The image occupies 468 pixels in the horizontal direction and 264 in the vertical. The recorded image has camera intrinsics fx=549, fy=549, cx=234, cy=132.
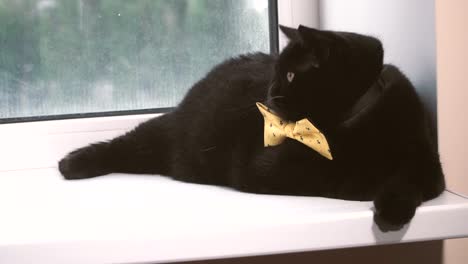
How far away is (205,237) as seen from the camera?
68 centimetres

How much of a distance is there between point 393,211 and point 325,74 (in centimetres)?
23

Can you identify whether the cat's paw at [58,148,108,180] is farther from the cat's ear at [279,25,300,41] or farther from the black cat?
the cat's ear at [279,25,300,41]

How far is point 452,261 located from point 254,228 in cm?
39

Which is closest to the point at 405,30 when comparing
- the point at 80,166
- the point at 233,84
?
the point at 233,84

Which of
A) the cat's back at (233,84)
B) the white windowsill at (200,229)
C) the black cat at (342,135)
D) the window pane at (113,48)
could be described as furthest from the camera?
the window pane at (113,48)

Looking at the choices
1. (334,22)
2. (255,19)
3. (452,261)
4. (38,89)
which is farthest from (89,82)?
(452,261)

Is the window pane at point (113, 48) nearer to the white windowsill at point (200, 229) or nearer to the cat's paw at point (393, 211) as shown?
the white windowsill at point (200, 229)

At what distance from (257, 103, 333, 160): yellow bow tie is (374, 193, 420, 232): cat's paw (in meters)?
0.13

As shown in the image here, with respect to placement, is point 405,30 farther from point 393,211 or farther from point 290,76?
point 393,211

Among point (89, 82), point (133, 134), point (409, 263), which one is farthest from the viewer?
point (89, 82)

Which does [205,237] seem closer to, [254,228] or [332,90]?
[254,228]

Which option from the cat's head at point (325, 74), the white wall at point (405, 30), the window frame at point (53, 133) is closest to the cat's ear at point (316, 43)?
the cat's head at point (325, 74)

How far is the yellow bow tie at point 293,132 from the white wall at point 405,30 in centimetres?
19

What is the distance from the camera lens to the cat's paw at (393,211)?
0.69 m
